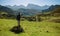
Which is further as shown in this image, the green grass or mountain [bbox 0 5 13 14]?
mountain [bbox 0 5 13 14]

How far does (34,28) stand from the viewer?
3.01 metres

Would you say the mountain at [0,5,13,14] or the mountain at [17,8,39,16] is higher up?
the mountain at [0,5,13,14]

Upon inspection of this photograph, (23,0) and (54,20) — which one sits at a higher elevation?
(23,0)

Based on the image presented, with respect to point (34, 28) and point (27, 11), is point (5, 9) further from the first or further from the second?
point (34, 28)

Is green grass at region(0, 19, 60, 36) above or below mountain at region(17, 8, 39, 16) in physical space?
below

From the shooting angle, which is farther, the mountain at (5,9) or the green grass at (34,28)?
the mountain at (5,9)

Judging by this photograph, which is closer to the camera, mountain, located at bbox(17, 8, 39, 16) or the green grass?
the green grass

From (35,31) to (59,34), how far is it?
1.87 ft

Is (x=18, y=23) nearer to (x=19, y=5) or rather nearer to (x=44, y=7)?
(x=19, y=5)

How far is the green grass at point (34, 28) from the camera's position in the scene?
296 cm

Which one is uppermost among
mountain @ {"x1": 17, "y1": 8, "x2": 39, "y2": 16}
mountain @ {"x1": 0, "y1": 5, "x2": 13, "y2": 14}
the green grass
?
mountain @ {"x1": 0, "y1": 5, "x2": 13, "y2": 14}

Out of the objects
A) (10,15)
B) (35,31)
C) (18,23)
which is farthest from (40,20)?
(10,15)

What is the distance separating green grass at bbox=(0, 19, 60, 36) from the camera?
296 cm

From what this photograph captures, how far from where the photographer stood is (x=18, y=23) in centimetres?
305
